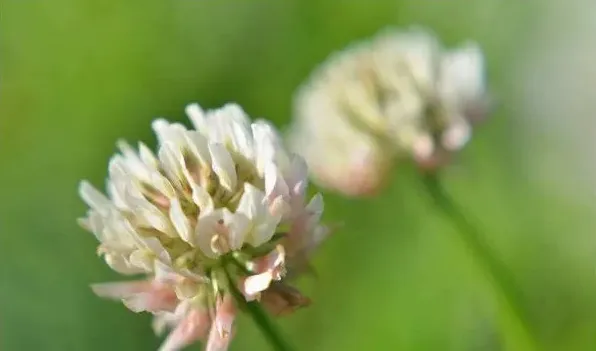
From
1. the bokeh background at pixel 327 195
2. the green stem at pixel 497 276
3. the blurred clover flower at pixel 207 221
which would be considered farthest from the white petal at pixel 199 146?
the bokeh background at pixel 327 195

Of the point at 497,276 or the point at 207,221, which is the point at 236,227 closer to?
the point at 207,221

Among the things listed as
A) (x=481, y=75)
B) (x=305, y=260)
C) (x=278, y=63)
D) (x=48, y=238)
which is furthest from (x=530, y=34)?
(x=305, y=260)

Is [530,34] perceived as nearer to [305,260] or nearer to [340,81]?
[340,81]

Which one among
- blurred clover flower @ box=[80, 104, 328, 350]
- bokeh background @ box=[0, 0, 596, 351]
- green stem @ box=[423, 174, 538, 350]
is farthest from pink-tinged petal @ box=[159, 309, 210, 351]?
bokeh background @ box=[0, 0, 596, 351]

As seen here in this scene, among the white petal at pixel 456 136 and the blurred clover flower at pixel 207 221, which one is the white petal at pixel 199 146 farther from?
the white petal at pixel 456 136

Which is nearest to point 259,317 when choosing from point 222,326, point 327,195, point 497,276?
point 222,326

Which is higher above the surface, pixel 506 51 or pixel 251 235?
pixel 251 235

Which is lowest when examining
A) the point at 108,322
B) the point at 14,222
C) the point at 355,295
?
the point at 355,295
